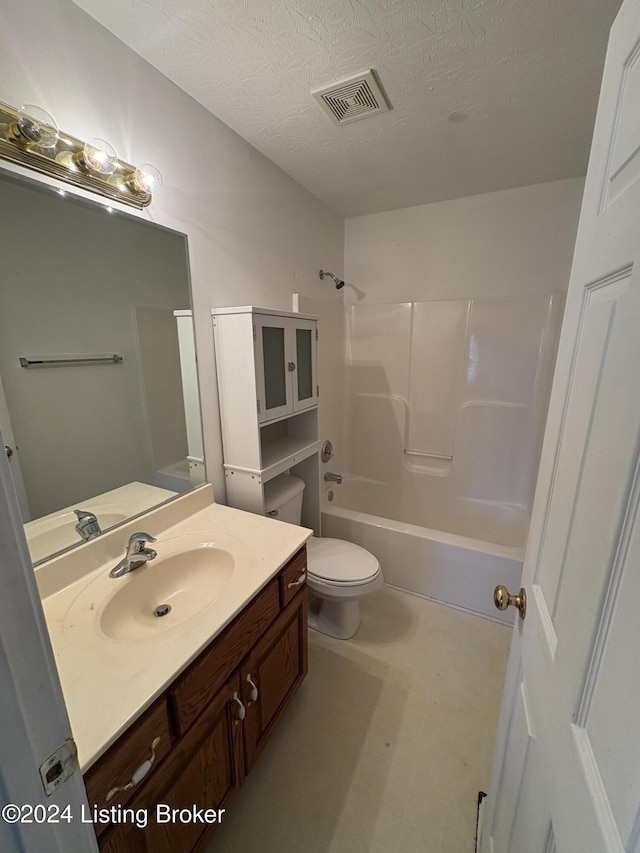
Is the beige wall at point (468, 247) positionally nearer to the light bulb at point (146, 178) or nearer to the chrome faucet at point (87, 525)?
the light bulb at point (146, 178)

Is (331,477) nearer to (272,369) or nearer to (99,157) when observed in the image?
(272,369)

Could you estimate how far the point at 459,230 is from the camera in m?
2.24

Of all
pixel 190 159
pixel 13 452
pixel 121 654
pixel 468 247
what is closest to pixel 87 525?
pixel 13 452

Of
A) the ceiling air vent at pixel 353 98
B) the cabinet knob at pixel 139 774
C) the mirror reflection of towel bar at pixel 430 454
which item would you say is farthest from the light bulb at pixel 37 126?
the mirror reflection of towel bar at pixel 430 454

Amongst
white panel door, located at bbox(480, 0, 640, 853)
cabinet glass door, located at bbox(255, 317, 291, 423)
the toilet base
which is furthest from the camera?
the toilet base

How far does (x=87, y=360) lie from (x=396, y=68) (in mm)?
1401

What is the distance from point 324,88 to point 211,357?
105 centimetres

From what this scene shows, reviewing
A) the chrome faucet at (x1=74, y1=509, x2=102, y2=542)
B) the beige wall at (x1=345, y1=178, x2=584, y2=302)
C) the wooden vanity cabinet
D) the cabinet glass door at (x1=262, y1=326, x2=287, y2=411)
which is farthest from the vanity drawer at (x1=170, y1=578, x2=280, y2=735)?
the beige wall at (x1=345, y1=178, x2=584, y2=302)

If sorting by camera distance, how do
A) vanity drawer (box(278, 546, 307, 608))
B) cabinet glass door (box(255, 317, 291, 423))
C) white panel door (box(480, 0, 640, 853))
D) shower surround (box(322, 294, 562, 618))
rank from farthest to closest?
shower surround (box(322, 294, 562, 618))
cabinet glass door (box(255, 317, 291, 423))
vanity drawer (box(278, 546, 307, 608))
white panel door (box(480, 0, 640, 853))

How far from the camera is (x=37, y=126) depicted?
0.86m

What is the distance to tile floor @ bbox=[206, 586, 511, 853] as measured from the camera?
108cm

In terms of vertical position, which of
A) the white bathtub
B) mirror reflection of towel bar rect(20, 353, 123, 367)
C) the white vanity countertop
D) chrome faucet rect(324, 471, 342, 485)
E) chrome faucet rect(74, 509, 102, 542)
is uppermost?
mirror reflection of towel bar rect(20, 353, 123, 367)

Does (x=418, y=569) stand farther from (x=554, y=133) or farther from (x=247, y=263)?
(x=554, y=133)

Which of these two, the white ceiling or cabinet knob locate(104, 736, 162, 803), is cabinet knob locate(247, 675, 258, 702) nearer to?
cabinet knob locate(104, 736, 162, 803)
